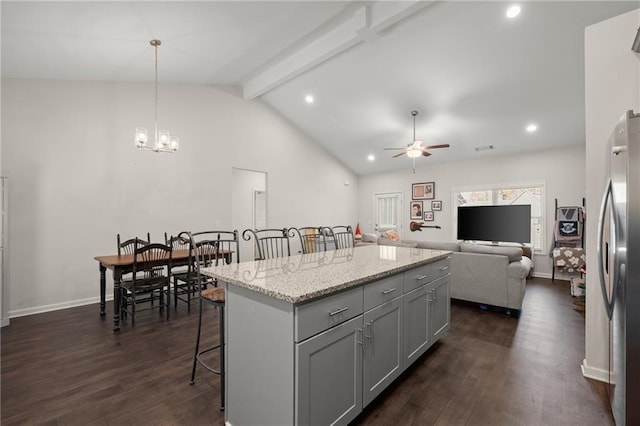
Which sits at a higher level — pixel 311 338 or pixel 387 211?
pixel 387 211

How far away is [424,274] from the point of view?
234cm

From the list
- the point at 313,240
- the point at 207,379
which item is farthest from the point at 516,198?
the point at 207,379

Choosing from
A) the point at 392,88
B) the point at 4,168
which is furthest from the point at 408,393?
the point at 4,168

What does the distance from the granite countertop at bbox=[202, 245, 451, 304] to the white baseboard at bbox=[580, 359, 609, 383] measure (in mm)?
1390

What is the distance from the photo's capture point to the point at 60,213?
396cm

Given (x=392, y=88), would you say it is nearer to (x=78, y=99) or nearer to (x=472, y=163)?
(x=472, y=163)

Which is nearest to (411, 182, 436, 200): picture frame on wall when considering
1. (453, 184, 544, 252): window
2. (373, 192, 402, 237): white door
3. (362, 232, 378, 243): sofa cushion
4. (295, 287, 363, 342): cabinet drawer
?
(373, 192, 402, 237): white door

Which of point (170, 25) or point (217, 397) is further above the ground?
point (170, 25)

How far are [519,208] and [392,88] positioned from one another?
12.4 ft

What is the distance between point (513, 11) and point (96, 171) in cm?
580

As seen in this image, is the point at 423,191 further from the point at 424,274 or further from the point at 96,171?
the point at 96,171

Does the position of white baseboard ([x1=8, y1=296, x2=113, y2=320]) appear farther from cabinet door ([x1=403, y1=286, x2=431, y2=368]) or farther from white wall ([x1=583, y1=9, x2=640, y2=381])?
white wall ([x1=583, y1=9, x2=640, y2=381])

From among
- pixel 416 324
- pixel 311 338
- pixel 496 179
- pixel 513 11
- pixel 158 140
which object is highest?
pixel 513 11

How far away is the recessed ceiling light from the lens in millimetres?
3176
